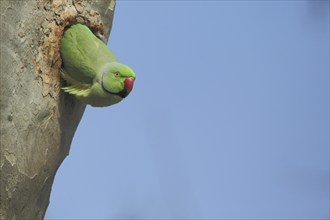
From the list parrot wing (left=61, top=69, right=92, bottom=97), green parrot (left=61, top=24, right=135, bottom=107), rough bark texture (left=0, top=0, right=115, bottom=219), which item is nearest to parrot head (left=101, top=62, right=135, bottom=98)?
green parrot (left=61, top=24, right=135, bottom=107)

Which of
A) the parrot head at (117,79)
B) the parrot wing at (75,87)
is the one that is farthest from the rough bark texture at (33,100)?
the parrot head at (117,79)

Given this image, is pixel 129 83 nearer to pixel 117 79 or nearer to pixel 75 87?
pixel 117 79

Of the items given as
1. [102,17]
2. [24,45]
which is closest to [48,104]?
[24,45]

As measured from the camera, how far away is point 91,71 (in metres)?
3.80

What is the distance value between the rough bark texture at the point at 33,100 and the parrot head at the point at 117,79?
342 millimetres

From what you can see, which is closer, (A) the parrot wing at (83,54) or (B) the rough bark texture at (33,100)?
(B) the rough bark texture at (33,100)

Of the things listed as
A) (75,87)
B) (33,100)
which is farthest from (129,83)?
(33,100)

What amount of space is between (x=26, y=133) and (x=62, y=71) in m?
0.44

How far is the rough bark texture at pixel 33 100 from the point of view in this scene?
3.56 meters

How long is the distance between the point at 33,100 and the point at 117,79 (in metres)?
0.48

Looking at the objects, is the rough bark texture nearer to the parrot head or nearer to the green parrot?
the green parrot

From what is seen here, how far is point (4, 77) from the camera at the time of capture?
3.50m

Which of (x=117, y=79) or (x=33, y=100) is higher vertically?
(x=117, y=79)

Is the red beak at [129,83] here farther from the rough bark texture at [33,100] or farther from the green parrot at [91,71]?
the rough bark texture at [33,100]
